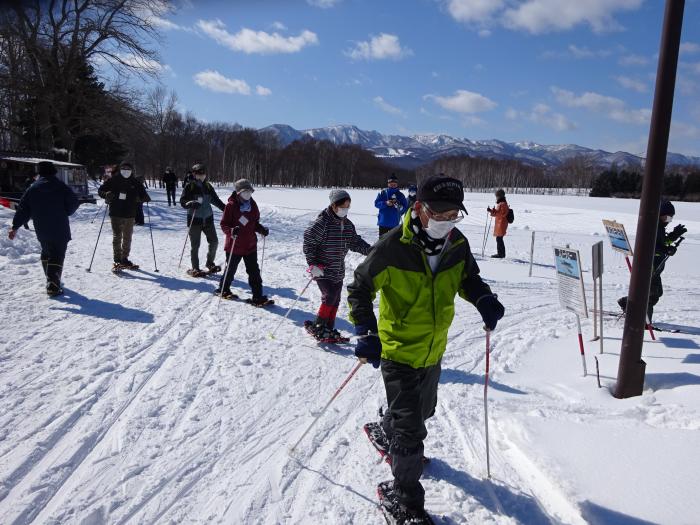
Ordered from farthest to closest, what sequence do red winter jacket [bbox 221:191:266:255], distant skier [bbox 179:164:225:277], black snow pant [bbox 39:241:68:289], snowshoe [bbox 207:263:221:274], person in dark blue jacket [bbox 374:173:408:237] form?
person in dark blue jacket [bbox 374:173:408:237]
snowshoe [bbox 207:263:221:274]
distant skier [bbox 179:164:225:277]
red winter jacket [bbox 221:191:266:255]
black snow pant [bbox 39:241:68:289]

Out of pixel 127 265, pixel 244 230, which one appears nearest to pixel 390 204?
pixel 244 230

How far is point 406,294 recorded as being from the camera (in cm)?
265

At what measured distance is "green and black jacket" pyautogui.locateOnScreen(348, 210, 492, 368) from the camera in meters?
2.63

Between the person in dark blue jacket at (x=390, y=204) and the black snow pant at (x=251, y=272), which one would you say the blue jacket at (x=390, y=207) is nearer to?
the person in dark blue jacket at (x=390, y=204)

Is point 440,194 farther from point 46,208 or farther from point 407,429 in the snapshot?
point 46,208

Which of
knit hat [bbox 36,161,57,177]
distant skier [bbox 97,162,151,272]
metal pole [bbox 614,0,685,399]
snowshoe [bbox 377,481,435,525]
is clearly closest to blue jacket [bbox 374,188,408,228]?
distant skier [bbox 97,162,151,272]

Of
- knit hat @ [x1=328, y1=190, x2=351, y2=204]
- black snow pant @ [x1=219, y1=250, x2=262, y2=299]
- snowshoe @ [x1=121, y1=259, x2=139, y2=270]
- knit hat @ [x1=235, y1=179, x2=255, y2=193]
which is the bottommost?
snowshoe @ [x1=121, y1=259, x2=139, y2=270]

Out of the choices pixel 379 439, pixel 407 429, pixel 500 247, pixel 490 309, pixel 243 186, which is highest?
pixel 243 186

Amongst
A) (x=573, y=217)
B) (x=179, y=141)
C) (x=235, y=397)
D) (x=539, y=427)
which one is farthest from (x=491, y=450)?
(x=179, y=141)

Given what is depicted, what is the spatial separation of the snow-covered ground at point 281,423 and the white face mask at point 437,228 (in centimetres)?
175

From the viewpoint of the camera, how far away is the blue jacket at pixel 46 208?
6.39 meters

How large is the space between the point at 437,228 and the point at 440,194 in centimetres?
20

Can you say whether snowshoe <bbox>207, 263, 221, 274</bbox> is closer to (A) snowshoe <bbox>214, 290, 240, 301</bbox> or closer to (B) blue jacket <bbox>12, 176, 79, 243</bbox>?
(A) snowshoe <bbox>214, 290, 240, 301</bbox>

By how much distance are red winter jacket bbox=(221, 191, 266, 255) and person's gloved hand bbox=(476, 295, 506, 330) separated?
4737 millimetres
